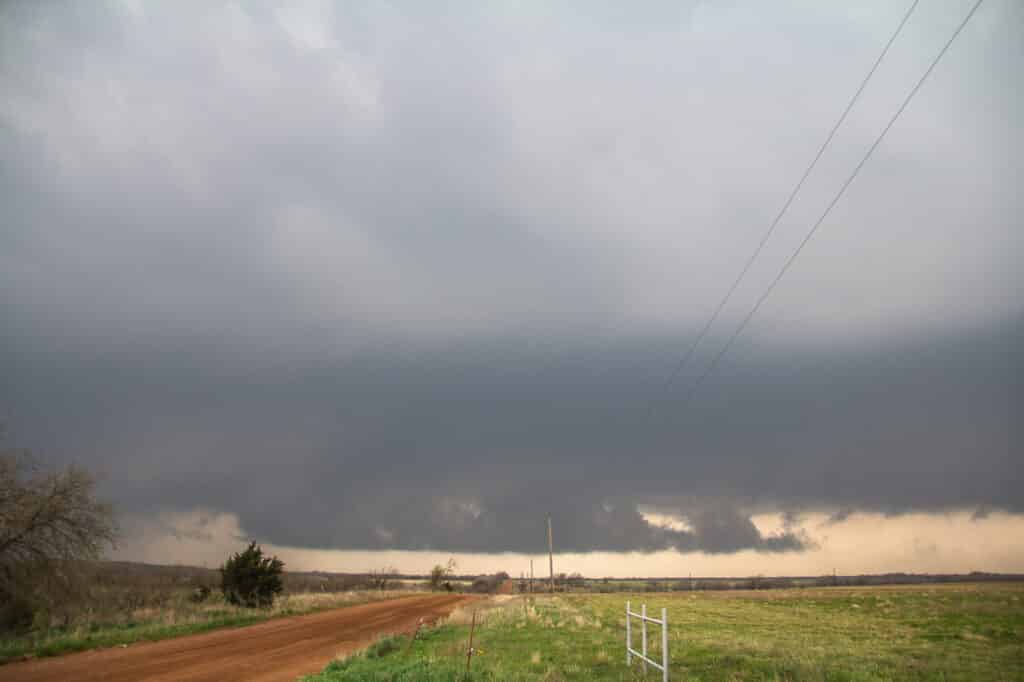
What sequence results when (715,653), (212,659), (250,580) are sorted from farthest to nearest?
(250,580)
(715,653)
(212,659)

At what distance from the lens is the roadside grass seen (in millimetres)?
21970

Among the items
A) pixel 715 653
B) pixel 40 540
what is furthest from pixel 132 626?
pixel 715 653

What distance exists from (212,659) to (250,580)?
2707 centimetres

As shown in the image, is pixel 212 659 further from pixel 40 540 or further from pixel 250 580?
pixel 250 580

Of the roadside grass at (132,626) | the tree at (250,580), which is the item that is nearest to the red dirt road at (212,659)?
the roadside grass at (132,626)

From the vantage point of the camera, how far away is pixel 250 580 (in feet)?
150

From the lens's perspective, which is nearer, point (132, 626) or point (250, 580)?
point (132, 626)

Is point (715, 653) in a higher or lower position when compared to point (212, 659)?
lower

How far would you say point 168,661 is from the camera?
65.7ft

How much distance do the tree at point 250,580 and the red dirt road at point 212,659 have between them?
14.1 meters

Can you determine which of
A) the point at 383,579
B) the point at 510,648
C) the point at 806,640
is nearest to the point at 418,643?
the point at 510,648

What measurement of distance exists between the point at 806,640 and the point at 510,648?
15665mm

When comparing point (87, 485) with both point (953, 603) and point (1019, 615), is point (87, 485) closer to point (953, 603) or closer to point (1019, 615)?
point (1019, 615)

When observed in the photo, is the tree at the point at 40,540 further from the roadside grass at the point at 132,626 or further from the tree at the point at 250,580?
the tree at the point at 250,580
